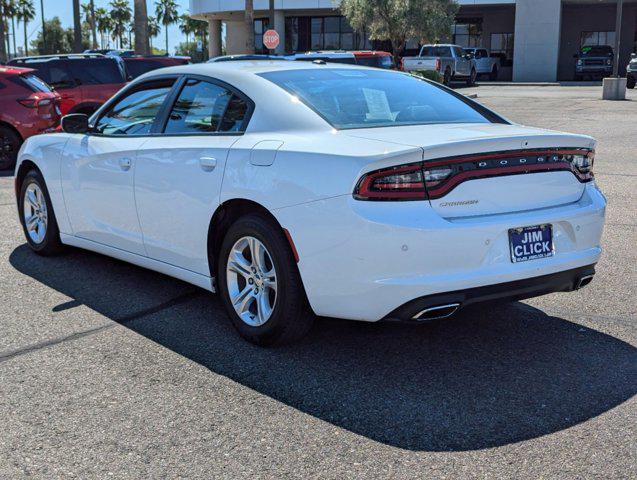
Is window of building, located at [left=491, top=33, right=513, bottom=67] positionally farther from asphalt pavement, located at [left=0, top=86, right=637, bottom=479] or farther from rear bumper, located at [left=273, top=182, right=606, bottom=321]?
rear bumper, located at [left=273, top=182, right=606, bottom=321]

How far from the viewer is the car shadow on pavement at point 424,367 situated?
3676 millimetres

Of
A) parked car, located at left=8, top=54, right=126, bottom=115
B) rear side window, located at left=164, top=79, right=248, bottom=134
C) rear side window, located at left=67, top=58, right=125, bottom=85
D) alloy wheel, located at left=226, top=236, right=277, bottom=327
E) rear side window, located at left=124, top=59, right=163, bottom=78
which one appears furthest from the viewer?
rear side window, located at left=124, top=59, right=163, bottom=78

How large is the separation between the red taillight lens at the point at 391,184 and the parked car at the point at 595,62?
48157 millimetres

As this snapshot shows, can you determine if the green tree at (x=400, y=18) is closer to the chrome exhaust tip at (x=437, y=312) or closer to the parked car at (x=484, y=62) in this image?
the parked car at (x=484, y=62)

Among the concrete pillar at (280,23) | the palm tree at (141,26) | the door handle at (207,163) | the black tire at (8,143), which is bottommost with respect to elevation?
the black tire at (8,143)

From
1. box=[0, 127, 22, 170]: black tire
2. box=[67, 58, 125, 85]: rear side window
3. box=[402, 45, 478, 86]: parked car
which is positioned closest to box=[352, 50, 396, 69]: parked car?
box=[67, 58, 125, 85]: rear side window

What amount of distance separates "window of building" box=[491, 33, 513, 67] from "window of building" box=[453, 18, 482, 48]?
3.83 ft

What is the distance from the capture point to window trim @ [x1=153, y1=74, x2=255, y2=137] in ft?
15.8

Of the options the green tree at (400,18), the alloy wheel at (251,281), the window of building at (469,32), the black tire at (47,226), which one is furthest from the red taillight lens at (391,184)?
the window of building at (469,32)

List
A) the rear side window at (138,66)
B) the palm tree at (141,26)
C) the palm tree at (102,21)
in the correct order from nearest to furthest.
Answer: the rear side window at (138,66), the palm tree at (141,26), the palm tree at (102,21)

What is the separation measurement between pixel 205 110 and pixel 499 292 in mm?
2263

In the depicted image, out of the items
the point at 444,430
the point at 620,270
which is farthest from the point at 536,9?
the point at 444,430

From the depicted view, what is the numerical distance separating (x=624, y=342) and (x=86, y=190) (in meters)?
3.91

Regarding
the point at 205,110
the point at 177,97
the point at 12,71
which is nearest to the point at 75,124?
the point at 177,97
